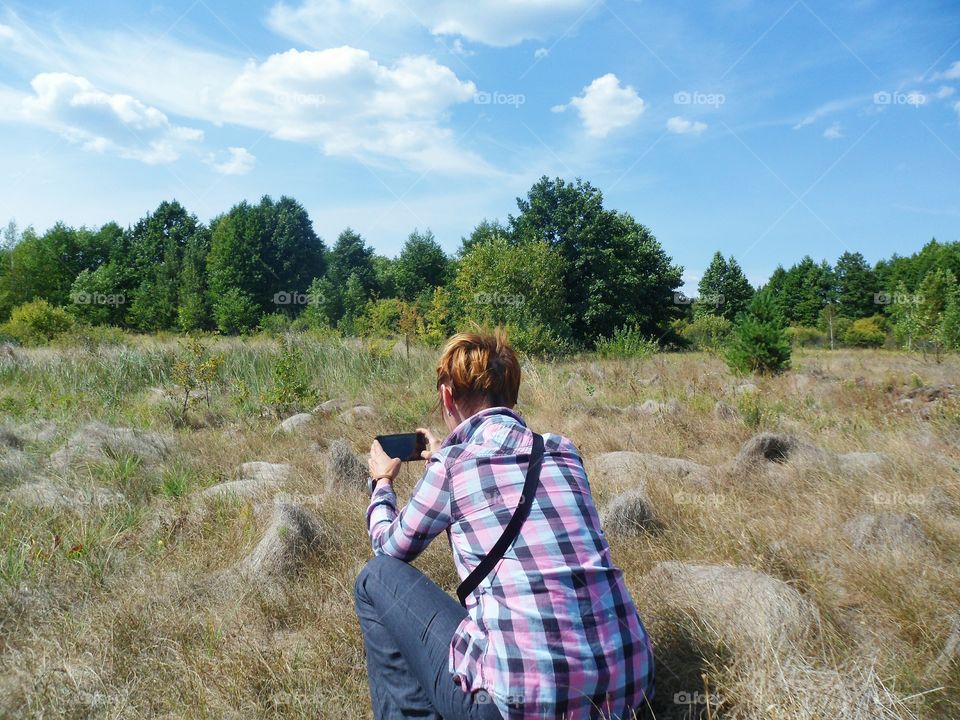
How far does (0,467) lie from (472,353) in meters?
4.41

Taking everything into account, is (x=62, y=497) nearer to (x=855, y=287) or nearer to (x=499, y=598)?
(x=499, y=598)

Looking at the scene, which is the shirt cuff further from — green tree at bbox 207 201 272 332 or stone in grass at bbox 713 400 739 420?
green tree at bbox 207 201 272 332

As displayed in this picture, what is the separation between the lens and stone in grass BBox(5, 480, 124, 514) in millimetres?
4085

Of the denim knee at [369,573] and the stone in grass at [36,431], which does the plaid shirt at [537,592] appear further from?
the stone in grass at [36,431]

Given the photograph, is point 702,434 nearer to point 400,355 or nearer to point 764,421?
point 764,421

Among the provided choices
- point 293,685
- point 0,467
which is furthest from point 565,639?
point 0,467

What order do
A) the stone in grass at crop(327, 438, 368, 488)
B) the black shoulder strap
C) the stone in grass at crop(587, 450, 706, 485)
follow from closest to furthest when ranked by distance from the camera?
the black shoulder strap
the stone in grass at crop(327, 438, 368, 488)
the stone in grass at crop(587, 450, 706, 485)

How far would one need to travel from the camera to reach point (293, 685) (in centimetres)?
242

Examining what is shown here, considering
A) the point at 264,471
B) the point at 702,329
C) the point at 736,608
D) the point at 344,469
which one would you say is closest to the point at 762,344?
the point at 344,469

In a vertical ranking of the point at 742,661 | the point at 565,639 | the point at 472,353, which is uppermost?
the point at 472,353

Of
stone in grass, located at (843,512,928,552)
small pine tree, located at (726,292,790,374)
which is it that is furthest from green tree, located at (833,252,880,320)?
stone in grass, located at (843,512,928,552)

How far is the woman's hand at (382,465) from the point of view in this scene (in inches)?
96.3

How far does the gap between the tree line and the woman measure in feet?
53.4

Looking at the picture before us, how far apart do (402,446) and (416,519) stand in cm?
57
